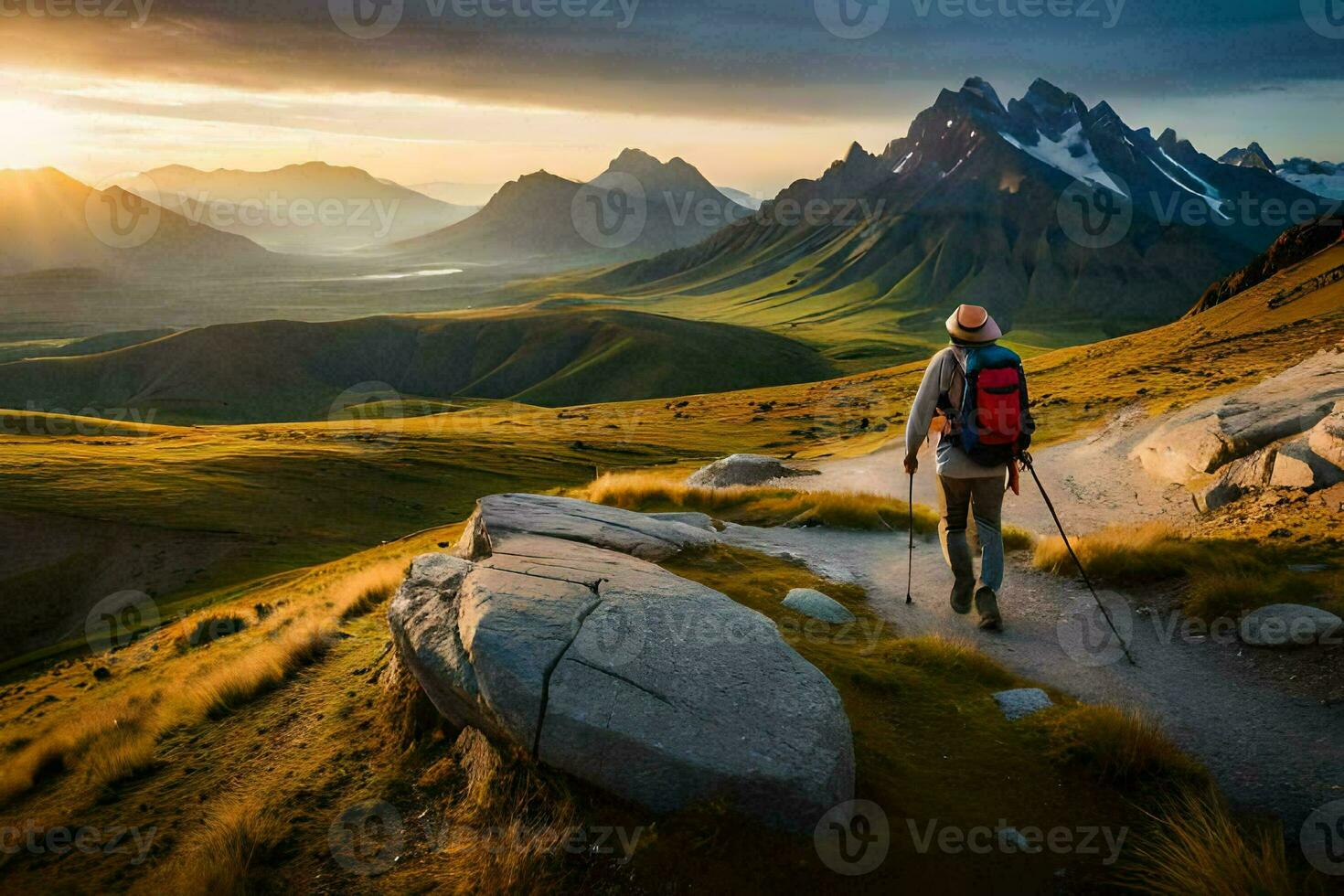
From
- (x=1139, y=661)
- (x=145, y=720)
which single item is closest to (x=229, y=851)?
(x=145, y=720)

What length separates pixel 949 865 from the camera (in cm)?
602

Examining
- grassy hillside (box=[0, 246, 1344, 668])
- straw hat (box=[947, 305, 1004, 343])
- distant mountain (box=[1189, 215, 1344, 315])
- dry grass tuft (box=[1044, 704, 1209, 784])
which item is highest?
distant mountain (box=[1189, 215, 1344, 315])

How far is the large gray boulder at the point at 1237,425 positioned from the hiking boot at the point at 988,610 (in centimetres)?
1149

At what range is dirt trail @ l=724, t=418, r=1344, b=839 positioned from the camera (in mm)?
6977

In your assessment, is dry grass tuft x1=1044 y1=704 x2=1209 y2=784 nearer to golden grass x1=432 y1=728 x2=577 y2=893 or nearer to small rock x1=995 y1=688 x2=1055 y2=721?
small rock x1=995 y1=688 x2=1055 y2=721

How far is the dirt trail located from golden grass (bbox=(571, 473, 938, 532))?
0.85m

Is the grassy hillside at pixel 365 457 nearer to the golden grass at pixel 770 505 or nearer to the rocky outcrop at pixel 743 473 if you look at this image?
the rocky outcrop at pixel 743 473

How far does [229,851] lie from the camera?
659 centimetres

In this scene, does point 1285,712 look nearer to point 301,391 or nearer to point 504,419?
point 504,419

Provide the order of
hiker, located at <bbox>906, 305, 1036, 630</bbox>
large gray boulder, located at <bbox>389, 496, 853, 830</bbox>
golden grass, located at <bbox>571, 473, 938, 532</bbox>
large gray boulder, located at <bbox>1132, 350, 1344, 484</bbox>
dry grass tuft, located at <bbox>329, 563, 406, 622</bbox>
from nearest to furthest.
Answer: large gray boulder, located at <bbox>389, 496, 853, 830</bbox>
hiker, located at <bbox>906, 305, 1036, 630</bbox>
dry grass tuft, located at <bbox>329, 563, 406, 622</bbox>
large gray boulder, located at <bbox>1132, 350, 1344, 484</bbox>
golden grass, located at <bbox>571, 473, 938, 532</bbox>

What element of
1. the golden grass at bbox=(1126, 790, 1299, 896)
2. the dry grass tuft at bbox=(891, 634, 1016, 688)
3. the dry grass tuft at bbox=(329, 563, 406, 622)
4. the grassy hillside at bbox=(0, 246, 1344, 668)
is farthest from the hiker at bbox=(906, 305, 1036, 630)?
the grassy hillside at bbox=(0, 246, 1344, 668)

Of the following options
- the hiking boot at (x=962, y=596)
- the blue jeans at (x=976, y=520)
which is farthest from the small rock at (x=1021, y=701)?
the hiking boot at (x=962, y=596)

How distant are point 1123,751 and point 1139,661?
3314 mm

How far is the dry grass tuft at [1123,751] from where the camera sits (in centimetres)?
689
